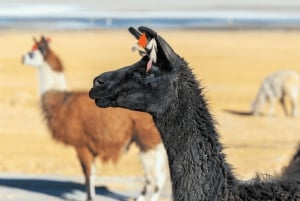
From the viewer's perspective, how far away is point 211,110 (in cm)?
645

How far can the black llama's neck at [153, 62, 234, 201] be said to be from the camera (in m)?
5.98

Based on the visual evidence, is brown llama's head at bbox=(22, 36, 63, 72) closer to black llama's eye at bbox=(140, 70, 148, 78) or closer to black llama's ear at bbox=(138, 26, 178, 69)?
black llama's eye at bbox=(140, 70, 148, 78)

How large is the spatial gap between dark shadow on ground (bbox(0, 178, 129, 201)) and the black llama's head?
614 centimetres

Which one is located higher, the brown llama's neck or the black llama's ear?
the black llama's ear

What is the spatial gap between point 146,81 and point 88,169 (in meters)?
6.60

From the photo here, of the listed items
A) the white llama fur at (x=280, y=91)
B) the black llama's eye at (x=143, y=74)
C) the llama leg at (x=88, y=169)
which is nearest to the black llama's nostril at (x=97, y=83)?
the black llama's eye at (x=143, y=74)

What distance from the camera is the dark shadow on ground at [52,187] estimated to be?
41.7 feet

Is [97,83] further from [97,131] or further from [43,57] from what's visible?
[43,57]

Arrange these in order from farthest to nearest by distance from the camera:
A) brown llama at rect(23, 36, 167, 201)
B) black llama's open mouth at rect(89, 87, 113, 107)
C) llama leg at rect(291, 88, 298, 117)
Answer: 1. llama leg at rect(291, 88, 298, 117)
2. brown llama at rect(23, 36, 167, 201)
3. black llama's open mouth at rect(89, 87, 113, 107)

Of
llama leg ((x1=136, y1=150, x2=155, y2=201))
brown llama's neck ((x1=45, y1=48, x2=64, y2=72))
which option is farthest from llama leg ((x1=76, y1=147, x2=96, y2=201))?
brown llama's neck ((x1=45, y1=48, x2=64, y2=72))

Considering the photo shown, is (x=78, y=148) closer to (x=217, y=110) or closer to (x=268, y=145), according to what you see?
(x=268, y=145)

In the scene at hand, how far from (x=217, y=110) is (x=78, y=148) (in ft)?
39.3

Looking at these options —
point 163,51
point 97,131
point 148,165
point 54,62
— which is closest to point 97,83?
point 163,51

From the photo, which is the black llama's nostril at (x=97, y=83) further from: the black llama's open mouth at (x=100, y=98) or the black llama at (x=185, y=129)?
the black llama at (x=185, y=129)
